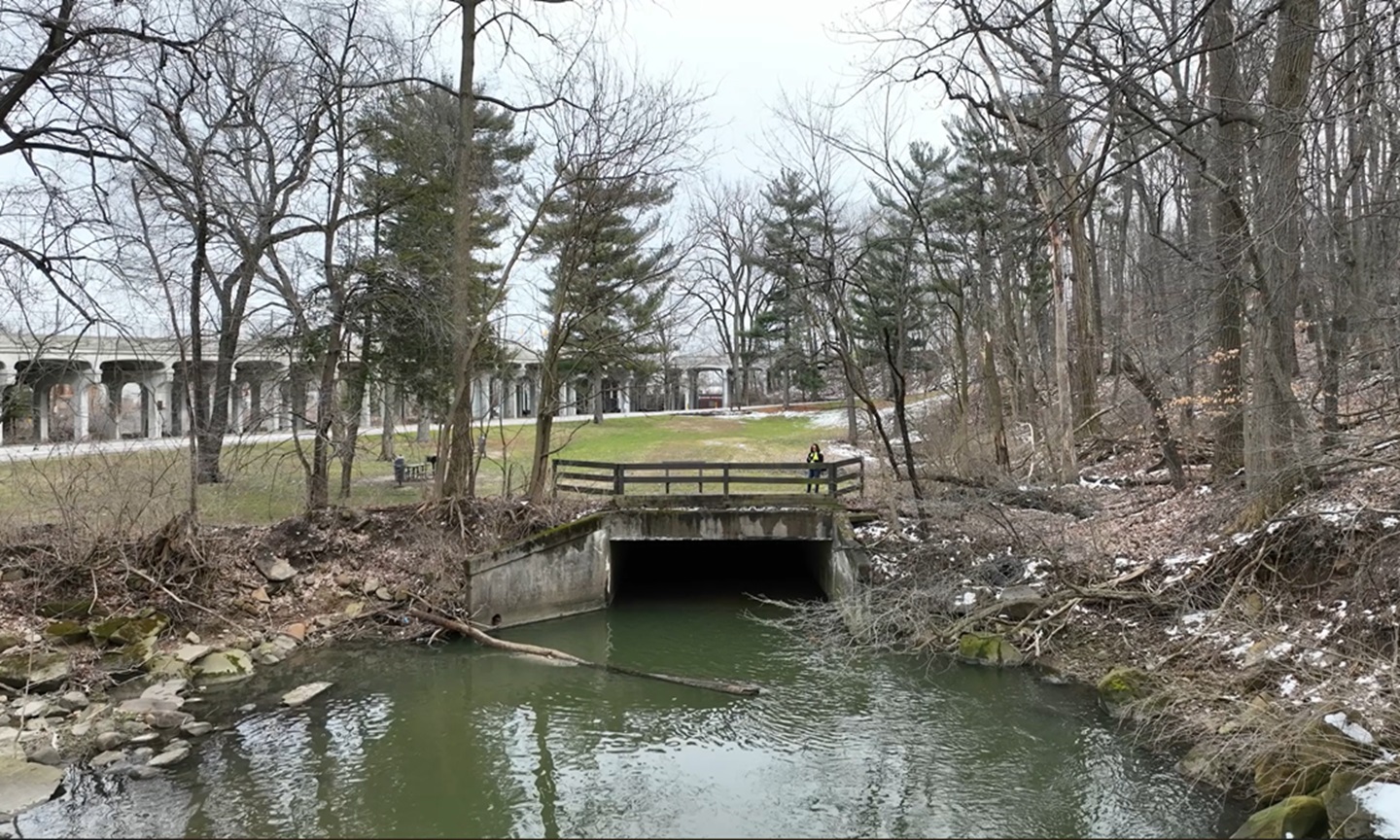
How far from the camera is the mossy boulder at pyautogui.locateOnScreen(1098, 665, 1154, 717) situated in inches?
404

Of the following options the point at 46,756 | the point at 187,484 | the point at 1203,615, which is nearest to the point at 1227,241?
the point at 1203,615

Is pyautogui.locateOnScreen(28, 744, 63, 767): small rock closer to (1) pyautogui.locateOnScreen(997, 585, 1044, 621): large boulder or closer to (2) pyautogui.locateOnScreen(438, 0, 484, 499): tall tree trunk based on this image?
(2) pyautogui.locateOnScreen(438, 0, 484, 499): tall tree trunk

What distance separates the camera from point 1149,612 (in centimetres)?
1180

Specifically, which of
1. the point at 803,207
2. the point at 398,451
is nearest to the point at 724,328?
the point at 803,207

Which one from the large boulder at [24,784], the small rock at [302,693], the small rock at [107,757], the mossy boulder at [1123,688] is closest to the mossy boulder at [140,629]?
the small rock at [302,693]

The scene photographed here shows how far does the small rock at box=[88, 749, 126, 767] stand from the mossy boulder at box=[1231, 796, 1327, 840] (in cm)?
1130

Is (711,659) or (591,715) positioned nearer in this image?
(591,715)

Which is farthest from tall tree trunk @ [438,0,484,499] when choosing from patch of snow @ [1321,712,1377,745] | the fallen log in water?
patch of snow @ [1321,712,1377,745]

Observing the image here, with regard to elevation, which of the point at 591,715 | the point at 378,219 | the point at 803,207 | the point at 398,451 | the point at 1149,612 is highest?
the point at 803,207

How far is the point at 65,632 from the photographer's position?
1238 cm

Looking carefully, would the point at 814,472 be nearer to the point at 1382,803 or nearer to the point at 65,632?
the point at 1382,803

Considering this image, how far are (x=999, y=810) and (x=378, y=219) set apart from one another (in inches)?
771

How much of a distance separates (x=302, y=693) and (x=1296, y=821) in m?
11.3

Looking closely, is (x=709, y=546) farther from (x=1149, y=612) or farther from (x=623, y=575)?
(x=1149, y=612)
